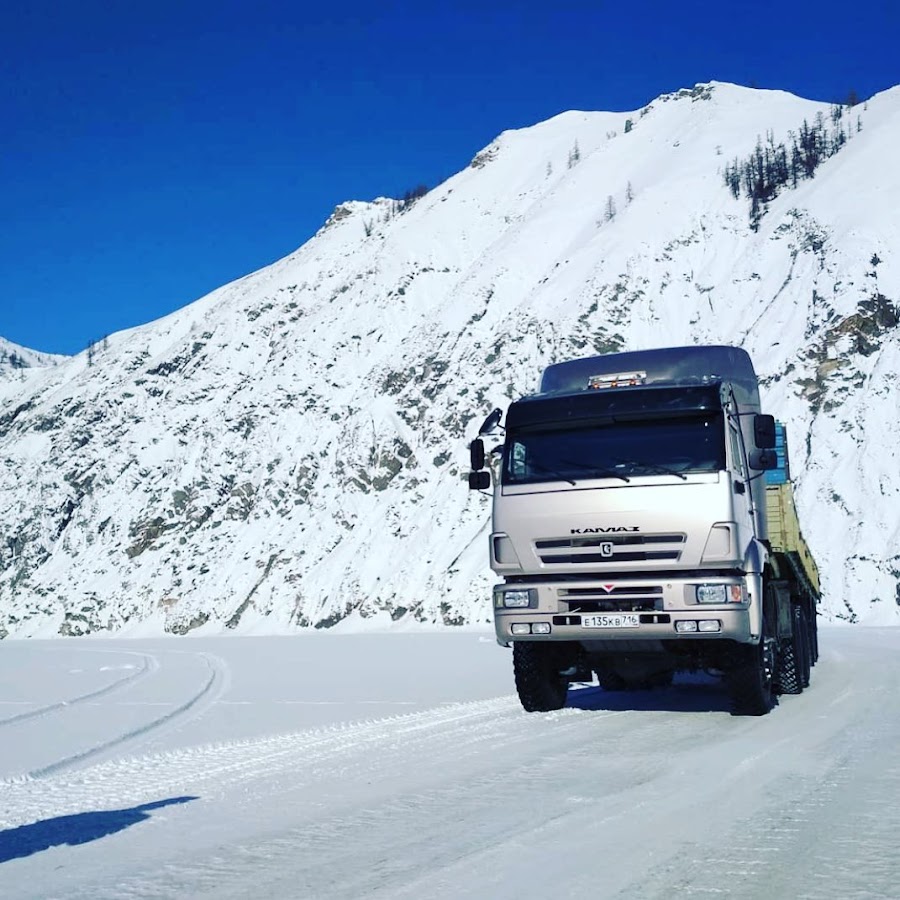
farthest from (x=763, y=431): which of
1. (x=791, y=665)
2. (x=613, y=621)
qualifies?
(x=791, y=665)

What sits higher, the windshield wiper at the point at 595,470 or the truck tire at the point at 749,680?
the windshield wiper at the point at 595,470

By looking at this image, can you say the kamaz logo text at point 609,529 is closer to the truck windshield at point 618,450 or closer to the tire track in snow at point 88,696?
the truck windshield at point 618,450

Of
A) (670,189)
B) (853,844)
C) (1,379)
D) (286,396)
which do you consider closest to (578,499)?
(853,844)

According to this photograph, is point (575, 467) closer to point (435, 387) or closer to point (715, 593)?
point (715, 593)

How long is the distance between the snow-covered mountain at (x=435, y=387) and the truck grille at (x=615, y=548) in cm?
2419

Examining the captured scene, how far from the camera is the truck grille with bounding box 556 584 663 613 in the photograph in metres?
10.3

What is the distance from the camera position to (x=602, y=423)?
430 inches

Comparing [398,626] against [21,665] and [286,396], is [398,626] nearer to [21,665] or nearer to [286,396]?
[21,665]

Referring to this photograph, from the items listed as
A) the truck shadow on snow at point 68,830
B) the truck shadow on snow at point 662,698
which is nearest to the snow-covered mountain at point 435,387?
the truck shadow on snow at point 662,698

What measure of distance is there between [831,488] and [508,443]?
28104 mm

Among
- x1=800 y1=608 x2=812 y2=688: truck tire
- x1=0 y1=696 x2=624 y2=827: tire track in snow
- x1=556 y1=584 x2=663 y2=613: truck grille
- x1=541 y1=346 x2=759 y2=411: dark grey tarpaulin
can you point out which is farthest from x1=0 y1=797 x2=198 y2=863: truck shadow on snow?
x1=800 y1=608 x2=812 y2=688: truck tire

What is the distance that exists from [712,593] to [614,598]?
3.31 feet

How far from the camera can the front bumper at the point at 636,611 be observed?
10.2m

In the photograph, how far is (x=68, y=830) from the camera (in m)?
6.40
